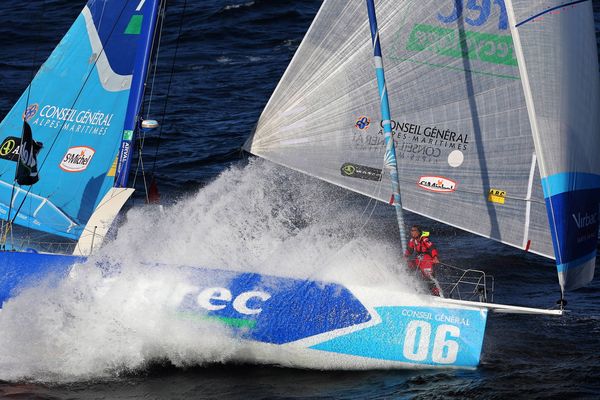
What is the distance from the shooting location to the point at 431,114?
560 inches

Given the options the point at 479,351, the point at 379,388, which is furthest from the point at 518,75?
the point at 379,388

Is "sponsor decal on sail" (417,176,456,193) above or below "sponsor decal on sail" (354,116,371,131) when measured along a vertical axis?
below

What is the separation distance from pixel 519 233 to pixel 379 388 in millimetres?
2918

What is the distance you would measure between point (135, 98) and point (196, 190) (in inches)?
263

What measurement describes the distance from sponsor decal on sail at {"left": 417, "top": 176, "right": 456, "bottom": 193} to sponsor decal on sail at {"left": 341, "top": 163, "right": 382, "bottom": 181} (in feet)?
2.14

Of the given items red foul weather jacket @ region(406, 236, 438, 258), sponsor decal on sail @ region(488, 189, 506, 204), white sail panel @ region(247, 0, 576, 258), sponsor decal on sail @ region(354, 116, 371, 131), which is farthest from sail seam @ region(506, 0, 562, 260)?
sponsor decal on sail @ region(354, 116, 371, 131)

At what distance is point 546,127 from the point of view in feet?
41.9

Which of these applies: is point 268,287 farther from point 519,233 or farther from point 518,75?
point 518,75

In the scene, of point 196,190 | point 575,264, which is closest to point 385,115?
point 575,264

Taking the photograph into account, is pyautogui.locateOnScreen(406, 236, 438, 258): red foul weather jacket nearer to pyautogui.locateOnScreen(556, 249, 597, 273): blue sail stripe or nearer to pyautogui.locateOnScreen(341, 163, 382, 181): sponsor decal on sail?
pyautogui.locateOnScreen(341, 163, 382, 181): sponsor decal on sail

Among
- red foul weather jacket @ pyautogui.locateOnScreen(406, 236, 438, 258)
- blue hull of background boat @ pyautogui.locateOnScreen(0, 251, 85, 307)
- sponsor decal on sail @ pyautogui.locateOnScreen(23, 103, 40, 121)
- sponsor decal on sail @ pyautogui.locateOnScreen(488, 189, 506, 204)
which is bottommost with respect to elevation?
red foul weather jacket @ pyautogui.locateOnScreen(406, 236, 438, 258)

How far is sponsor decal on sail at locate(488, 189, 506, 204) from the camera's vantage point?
13914 mm

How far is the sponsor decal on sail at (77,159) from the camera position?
16.0 meters

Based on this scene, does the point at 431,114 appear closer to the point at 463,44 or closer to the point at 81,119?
the point at 463,44
